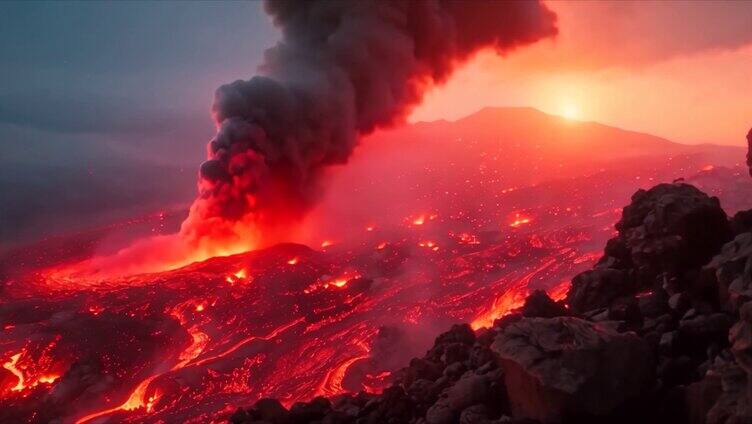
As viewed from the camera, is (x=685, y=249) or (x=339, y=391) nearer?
(x=685, y=249)

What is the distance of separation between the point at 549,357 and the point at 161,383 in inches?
528

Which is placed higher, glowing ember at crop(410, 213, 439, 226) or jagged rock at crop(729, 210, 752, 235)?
glowing ember at crop(410, 213, 439, 226)

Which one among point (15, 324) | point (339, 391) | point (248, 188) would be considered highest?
point (248, 188)

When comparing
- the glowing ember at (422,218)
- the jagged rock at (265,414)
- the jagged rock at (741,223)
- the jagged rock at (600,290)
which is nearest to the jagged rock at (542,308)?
the jagged rock at (600,290)

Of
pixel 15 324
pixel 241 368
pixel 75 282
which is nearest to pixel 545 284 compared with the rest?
pixel 241 368

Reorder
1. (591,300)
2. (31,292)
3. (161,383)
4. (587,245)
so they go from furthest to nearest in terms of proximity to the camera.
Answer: (587,245), (31,292), (161,383), (591,300)

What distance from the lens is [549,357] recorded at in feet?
26.2

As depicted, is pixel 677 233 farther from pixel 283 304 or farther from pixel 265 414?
pixel 283 304

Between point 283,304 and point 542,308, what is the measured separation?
13267 mm

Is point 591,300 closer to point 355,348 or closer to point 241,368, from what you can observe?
point 355,348

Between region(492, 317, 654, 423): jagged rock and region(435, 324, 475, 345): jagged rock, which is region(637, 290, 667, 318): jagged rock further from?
region(435, 324, 475, 345): jagged rock

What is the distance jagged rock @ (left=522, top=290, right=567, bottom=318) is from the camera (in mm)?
12414

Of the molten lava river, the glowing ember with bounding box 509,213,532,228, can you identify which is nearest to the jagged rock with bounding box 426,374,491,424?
the molten lava river

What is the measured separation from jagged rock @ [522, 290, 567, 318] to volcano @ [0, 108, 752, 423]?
17.1ft
